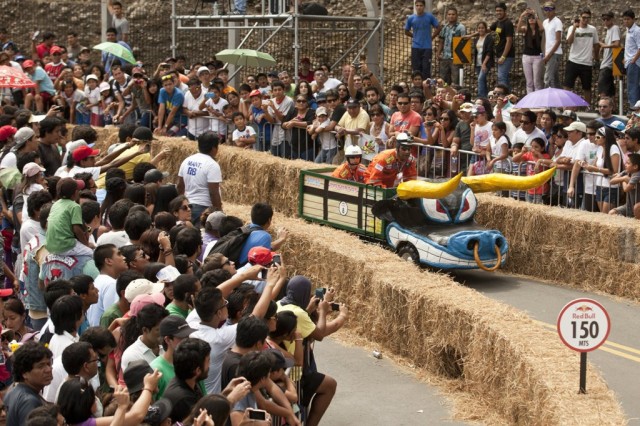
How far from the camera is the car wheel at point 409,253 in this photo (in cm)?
1616

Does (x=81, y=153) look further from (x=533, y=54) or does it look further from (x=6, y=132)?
(x=533, y=54)

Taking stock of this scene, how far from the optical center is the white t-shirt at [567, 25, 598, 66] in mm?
22906

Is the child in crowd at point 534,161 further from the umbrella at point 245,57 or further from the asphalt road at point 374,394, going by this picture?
the umbrella at point 245,57

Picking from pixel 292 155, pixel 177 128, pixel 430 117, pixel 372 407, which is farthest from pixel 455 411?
pixel 177 128

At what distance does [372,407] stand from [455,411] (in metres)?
0.84

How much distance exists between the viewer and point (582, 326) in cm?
1001

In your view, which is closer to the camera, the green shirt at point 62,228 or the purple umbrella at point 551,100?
the green shirt at point 62,228

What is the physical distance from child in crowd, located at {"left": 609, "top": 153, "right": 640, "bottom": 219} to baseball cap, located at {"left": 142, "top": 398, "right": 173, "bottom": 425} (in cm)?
992

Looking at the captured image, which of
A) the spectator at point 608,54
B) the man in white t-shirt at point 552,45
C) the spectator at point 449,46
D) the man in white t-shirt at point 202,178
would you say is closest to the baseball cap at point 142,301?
the man in white t-shirt at point 202,178

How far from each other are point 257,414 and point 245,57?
16332mm

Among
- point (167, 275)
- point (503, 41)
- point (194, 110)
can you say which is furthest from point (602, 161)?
point (167, 275)

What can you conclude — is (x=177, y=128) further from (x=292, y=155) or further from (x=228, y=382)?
(x=228, y=382)

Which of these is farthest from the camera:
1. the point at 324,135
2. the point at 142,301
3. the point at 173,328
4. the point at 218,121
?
the point at 218,121

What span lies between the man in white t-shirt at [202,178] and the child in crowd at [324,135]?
5.02 m
